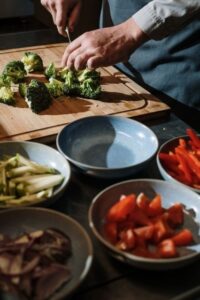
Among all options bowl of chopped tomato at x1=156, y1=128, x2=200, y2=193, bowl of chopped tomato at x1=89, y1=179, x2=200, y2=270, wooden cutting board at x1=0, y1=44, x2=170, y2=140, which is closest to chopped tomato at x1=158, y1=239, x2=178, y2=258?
bowl of chopped tomato at x1=89, y1=179, x2=200, y2=270

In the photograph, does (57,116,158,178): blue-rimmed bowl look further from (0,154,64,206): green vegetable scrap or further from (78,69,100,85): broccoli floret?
(78,69,100,85): broccoli floret

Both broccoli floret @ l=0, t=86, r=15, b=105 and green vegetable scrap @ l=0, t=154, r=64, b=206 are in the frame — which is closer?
green vegetable scrap @ l=0, t=154, r=64, b=206

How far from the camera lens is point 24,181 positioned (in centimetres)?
122

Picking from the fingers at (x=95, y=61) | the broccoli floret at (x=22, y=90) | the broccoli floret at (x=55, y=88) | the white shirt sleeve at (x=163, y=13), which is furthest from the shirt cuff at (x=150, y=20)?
the broccoli floret at (x=22, y=90)

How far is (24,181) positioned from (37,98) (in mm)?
503

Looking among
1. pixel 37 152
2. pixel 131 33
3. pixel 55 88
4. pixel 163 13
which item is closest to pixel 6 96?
pixel 55 88

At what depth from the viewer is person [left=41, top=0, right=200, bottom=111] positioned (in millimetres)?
1620

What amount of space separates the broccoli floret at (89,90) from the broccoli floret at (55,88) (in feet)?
0.27

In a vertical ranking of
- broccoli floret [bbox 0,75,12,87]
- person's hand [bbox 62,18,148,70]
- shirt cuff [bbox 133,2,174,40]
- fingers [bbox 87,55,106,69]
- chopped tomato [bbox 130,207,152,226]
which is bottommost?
broccoli floret [bbox 0,75,12,87]

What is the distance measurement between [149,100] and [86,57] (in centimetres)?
32

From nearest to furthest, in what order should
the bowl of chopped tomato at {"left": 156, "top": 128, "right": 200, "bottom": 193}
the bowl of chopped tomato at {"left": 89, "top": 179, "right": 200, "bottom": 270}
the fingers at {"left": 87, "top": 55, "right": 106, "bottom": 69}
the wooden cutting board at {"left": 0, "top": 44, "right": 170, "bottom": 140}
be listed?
the bowl of chopped tomato at {"left": 89, "top": 179, "right": 200, "bottom": 270} < the bowl of chopped tomato at {"left": 156, "top": 128, "right": 200, "bottom": 193} < the wooden cutting board at {"left": 0, "top": 44, "right": 170, "bottom": 140} < the fingers at {"left": 87, "top": 55, "right": 106, "bottom": 69}

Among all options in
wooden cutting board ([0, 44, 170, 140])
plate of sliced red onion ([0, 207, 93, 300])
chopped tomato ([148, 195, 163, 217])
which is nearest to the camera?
plate of sliced red onion ([0, 207, 93, 300])

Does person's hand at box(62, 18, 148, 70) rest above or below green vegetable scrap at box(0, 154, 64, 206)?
above

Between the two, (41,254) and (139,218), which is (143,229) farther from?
(41,254)
